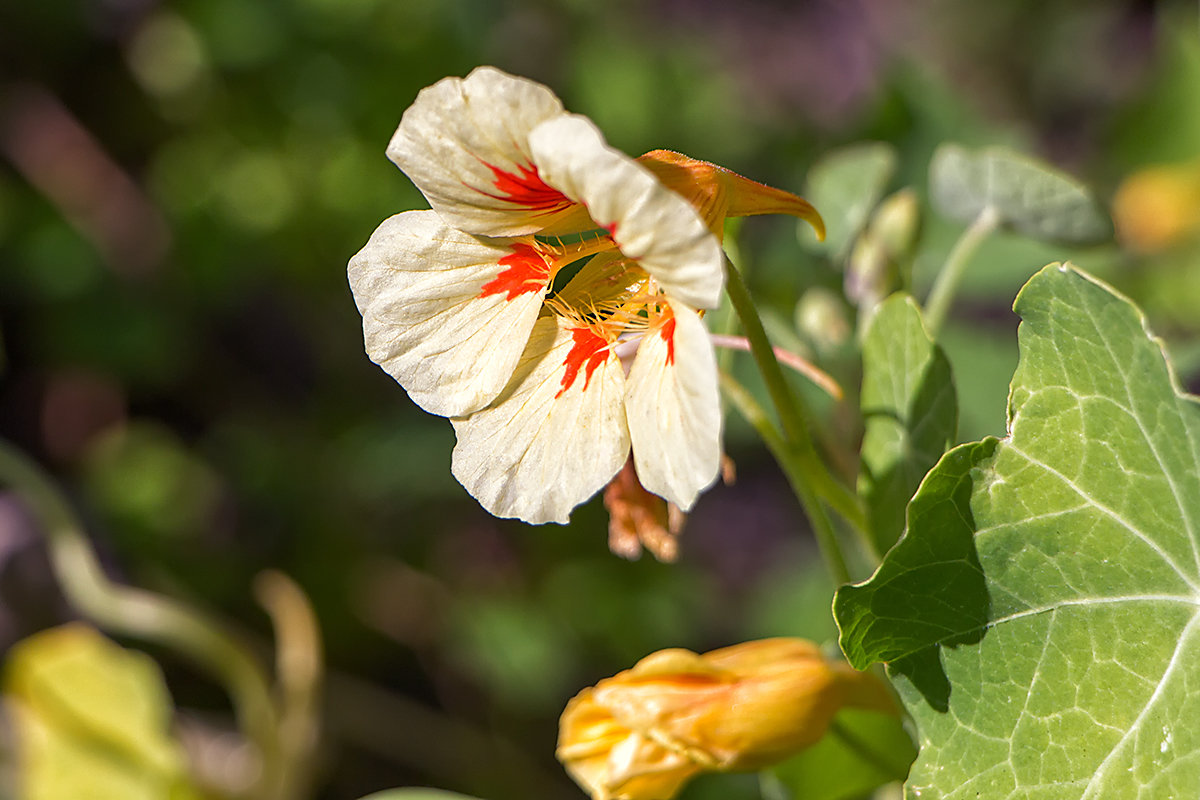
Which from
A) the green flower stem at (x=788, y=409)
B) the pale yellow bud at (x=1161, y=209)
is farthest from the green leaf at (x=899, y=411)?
the pale yellow bud at (x=1161, y=209)

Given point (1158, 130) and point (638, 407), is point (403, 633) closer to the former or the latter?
point (638, 407)

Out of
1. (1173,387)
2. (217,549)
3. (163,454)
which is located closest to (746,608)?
(217,549)

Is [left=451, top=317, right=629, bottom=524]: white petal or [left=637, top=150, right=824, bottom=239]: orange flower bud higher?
[left=637, top=150, right=824, bottom=239]: orange flower bud

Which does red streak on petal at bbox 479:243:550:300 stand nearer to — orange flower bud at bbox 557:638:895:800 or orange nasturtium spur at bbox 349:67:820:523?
orange nasturtium spur at bbox 349:67:820:523

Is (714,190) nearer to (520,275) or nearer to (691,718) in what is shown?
(520,275)

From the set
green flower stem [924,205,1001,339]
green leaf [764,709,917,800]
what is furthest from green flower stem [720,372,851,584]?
green flower stem [924,205,1001,339]

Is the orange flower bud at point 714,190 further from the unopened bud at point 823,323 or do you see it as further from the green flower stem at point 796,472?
the unopened bud at point 823,323
